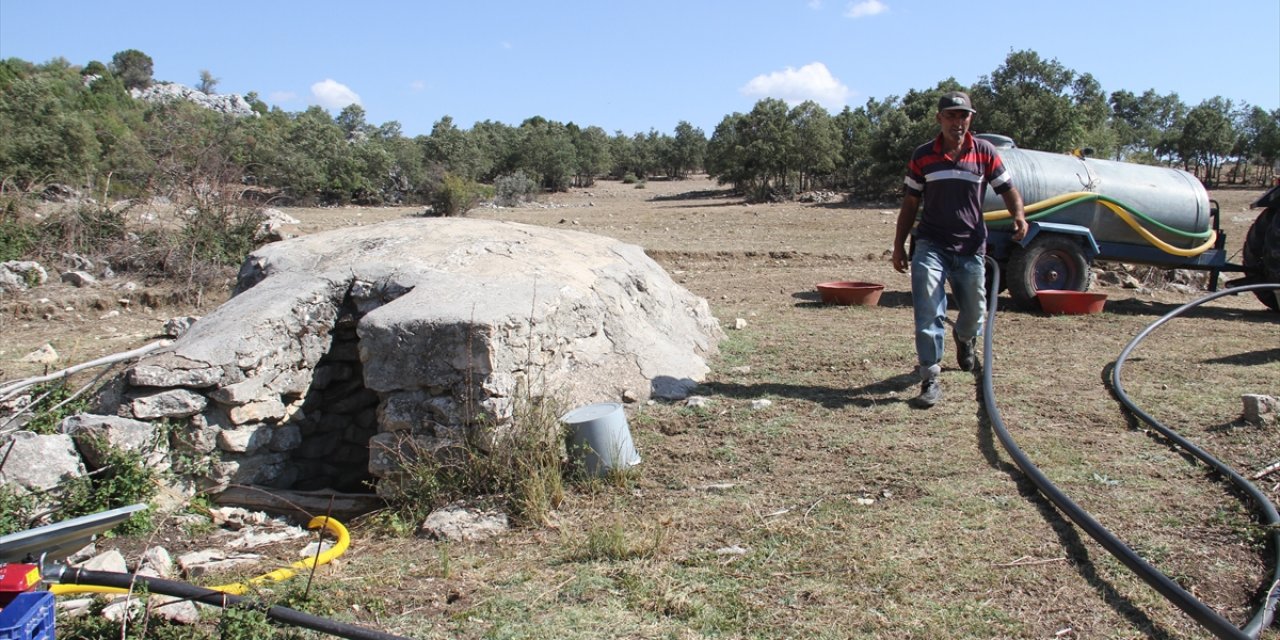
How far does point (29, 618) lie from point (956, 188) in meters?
4.76

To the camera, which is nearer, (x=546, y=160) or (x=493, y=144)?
(x=546, y=160)

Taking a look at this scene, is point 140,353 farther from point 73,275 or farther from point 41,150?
point 41,150

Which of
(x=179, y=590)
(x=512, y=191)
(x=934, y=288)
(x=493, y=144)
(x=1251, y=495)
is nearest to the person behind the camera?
(x=179, y=590)

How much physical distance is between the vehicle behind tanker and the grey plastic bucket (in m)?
6.11

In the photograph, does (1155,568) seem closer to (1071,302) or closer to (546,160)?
(1071,302)

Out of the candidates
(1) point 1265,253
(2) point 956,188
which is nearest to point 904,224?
(2) point 956,188

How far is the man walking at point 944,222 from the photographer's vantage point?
495 centimetres

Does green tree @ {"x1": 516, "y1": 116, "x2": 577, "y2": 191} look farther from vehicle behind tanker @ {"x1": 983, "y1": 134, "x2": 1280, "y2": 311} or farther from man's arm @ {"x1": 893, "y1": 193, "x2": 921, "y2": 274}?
man's arm @ {"x1": 893, "y1": 193, "x2": 921, "y2": 274}

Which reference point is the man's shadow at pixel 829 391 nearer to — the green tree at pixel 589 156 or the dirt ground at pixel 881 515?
the dirt ground at pixel 881 515

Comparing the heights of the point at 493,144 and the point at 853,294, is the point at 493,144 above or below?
above

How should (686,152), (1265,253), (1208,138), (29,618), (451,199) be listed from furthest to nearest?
(686,152), (1208,138), (451,199), (1265,253), (29,618)

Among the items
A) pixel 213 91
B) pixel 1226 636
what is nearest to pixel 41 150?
pixel 1226 636

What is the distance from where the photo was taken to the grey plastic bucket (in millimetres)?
4055

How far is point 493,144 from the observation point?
43062 mm
